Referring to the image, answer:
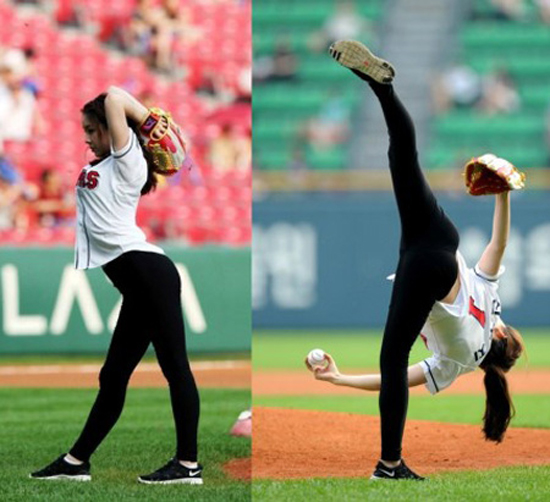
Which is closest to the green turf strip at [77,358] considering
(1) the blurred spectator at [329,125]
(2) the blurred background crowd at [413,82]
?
(2) the blurred background crowd at [413,82]

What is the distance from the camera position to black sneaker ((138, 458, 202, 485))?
16.9 ft

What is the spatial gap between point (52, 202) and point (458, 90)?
318 inches

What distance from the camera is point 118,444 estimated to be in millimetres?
6672

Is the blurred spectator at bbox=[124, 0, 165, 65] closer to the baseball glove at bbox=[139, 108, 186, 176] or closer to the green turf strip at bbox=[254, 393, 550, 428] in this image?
the green turf strip at bbox=[254, 393, 550, 428]

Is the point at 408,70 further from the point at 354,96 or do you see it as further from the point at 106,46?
the point at 106,46

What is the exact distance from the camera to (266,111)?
1950 centimetres

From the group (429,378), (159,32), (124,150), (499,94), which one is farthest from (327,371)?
(499,94)

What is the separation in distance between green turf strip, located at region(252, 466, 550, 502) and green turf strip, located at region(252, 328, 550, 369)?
6.45 m

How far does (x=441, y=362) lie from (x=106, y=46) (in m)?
11.0

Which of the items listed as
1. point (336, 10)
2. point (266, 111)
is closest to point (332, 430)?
point (266, 111)

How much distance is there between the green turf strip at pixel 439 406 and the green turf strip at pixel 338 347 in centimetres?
161

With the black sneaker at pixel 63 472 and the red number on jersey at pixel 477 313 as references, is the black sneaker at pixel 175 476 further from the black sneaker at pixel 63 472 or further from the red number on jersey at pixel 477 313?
the red number on jersey at pixel 477 313

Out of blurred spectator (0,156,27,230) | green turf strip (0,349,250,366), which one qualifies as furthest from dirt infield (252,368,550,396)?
blurred spectator (0,156,27,230)

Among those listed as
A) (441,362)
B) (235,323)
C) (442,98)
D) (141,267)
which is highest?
(442,98)
